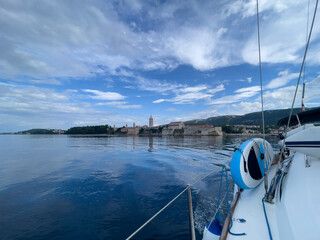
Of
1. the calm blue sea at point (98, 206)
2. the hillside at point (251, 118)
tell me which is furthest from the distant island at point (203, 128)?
the calm blue sea at point (98, 206)

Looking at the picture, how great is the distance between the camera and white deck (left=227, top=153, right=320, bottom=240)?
71.0 inches

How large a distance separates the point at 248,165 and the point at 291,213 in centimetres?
119

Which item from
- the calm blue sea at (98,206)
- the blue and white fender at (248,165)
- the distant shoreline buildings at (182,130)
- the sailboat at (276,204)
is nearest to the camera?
the sailboat at (276,204)

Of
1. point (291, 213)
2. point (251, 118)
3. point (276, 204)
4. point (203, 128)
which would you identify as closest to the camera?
point (291, 213)

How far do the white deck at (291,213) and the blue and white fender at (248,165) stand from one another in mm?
420

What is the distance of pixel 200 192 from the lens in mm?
5527

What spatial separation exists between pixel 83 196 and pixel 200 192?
4.05 metres

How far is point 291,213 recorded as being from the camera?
2.09 meters

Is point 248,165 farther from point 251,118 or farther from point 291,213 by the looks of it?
point 251,118

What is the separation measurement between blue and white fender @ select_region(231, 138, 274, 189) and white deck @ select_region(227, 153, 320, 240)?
0.42 m

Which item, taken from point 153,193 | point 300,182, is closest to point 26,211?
point 153,193

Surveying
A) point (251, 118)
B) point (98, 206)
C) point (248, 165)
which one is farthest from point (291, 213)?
point (251, 118)

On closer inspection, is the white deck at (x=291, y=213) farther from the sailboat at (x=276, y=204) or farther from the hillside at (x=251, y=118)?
the hillside at (x=251, y=118)

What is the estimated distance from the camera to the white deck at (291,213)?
5.92ft
